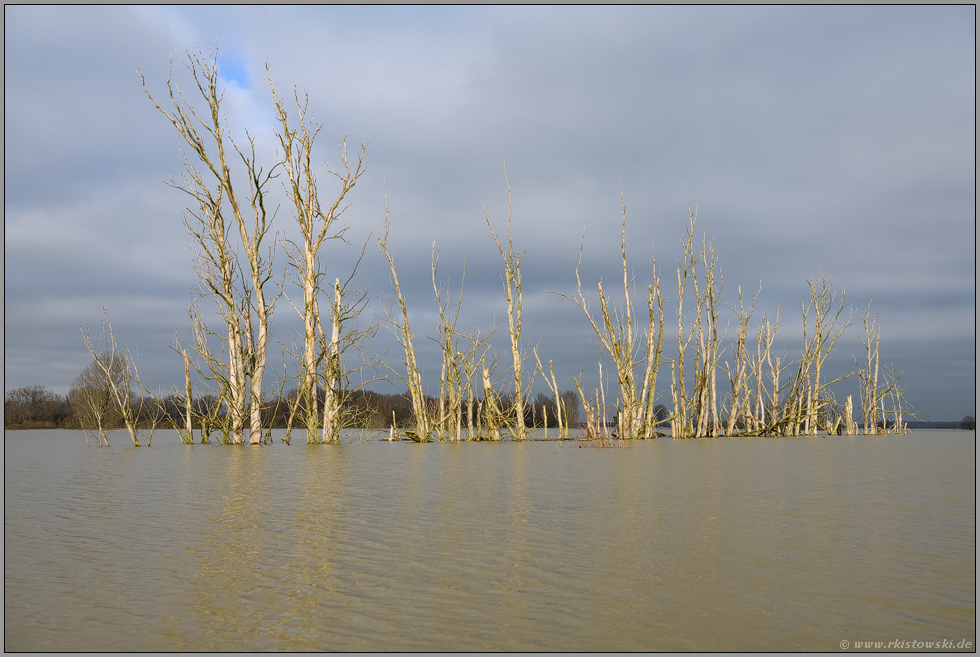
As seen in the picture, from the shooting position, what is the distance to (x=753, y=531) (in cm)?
453

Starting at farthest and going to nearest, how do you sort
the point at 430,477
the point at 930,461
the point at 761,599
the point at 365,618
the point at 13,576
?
the point at 930,461 → the point at 430,477 → the point at 13,576 → the point at 761,599 → the point at 365,618

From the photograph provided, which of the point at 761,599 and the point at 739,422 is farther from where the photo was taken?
the point at 739,422

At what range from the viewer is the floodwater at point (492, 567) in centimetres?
263

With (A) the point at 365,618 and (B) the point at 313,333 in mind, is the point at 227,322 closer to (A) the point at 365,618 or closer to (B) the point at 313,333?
(B) the point at 313,333

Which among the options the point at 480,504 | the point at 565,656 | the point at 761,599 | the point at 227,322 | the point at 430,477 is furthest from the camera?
the point at 227,322

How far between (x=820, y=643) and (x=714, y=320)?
21.4m

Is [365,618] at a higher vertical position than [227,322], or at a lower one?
lower

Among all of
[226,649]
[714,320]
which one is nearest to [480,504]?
[226,649]

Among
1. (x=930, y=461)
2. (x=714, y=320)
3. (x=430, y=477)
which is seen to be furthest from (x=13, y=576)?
(x=714, y=320)

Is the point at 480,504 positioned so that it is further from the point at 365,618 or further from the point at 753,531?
the point at 365,618

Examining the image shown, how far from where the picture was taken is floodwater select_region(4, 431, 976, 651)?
263cm

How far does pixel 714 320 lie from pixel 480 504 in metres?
18.7

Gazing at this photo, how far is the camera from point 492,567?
3625 millimetres

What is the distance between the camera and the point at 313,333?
1670cm
